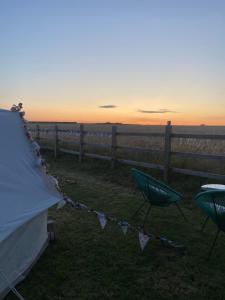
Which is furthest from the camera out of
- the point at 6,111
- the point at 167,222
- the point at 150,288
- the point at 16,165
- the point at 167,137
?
the point at 167,137

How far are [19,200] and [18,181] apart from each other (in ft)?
1.00

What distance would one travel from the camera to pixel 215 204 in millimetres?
4582

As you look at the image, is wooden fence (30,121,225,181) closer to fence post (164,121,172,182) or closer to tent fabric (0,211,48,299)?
fence post (164,121,172,182)

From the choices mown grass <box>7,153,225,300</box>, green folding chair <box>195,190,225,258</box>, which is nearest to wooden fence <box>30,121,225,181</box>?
mown grass <box>7,153,225,300</box>

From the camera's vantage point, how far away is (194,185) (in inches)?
355

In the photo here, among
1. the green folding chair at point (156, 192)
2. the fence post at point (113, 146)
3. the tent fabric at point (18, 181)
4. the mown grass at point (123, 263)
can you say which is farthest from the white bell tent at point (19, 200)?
the fence post at point (113, 146)

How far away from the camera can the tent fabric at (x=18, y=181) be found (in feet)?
12.4

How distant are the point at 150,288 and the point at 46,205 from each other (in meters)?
1.38

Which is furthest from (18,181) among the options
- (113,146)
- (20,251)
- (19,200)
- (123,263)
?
(113,146)

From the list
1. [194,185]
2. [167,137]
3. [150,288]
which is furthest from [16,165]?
[167,137]

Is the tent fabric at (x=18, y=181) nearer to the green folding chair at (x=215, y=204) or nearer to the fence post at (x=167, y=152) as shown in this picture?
the green folding chair at (x=215, y=204)

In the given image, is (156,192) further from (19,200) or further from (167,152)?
(167,152)

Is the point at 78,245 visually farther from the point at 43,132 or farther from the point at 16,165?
the point at 43,132

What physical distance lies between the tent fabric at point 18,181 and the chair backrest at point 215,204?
170 cm
